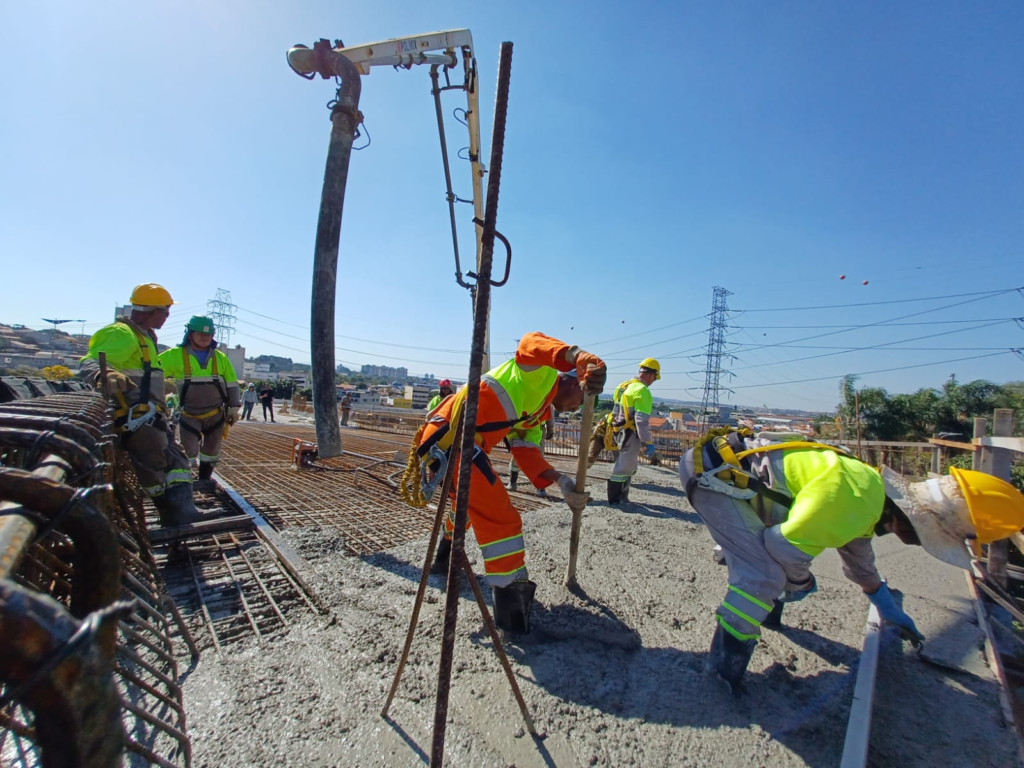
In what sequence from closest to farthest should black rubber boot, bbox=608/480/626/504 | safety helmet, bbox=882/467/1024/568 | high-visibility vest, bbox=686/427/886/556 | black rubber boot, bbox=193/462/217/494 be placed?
high-visibility vest, bbox=686/427/886/556, safety helmet, bbox=882/467/1024/568, black rubber boot, bbox=193/462/217/494, black rubber boot, bbox=608/480/626/504

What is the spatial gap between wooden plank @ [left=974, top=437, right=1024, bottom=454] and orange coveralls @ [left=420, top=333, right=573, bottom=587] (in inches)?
127

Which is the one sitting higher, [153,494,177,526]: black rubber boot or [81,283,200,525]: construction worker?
[81,283,200,525]: construction worker

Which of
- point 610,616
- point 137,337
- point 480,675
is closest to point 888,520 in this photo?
point 610,616

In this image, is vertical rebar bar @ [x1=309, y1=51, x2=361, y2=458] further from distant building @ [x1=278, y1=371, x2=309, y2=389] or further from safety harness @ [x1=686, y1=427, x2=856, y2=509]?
distant building @ [x1=278, y1=371, x2=309, y2=389]

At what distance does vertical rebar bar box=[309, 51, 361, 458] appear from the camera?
164 inches

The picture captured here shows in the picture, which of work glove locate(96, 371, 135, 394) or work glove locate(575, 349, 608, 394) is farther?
work glove locate(96, 371, 135, 394)

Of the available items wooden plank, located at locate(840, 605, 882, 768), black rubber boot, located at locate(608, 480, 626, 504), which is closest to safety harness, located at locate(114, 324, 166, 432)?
wooden plank, located at locate(840, 605, 882, 768)

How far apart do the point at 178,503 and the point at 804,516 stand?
398 centimetres

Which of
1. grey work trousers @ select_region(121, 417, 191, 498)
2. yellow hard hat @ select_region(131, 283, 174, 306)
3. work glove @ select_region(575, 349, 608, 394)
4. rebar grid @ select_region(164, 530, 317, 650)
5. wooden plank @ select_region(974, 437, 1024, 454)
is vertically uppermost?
yellow hard hat @ select_region(131, 283, 174, 306)

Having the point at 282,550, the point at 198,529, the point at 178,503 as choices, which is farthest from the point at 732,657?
the point at 178,503

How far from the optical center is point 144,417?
133 inches

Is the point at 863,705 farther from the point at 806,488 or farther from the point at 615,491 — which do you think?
the point at 615,491

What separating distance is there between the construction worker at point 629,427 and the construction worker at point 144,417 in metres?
4.15

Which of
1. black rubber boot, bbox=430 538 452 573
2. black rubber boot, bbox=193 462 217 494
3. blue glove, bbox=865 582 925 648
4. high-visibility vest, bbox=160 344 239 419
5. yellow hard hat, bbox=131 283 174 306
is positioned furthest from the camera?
black rubber boot, bbox=193 462 217 494
